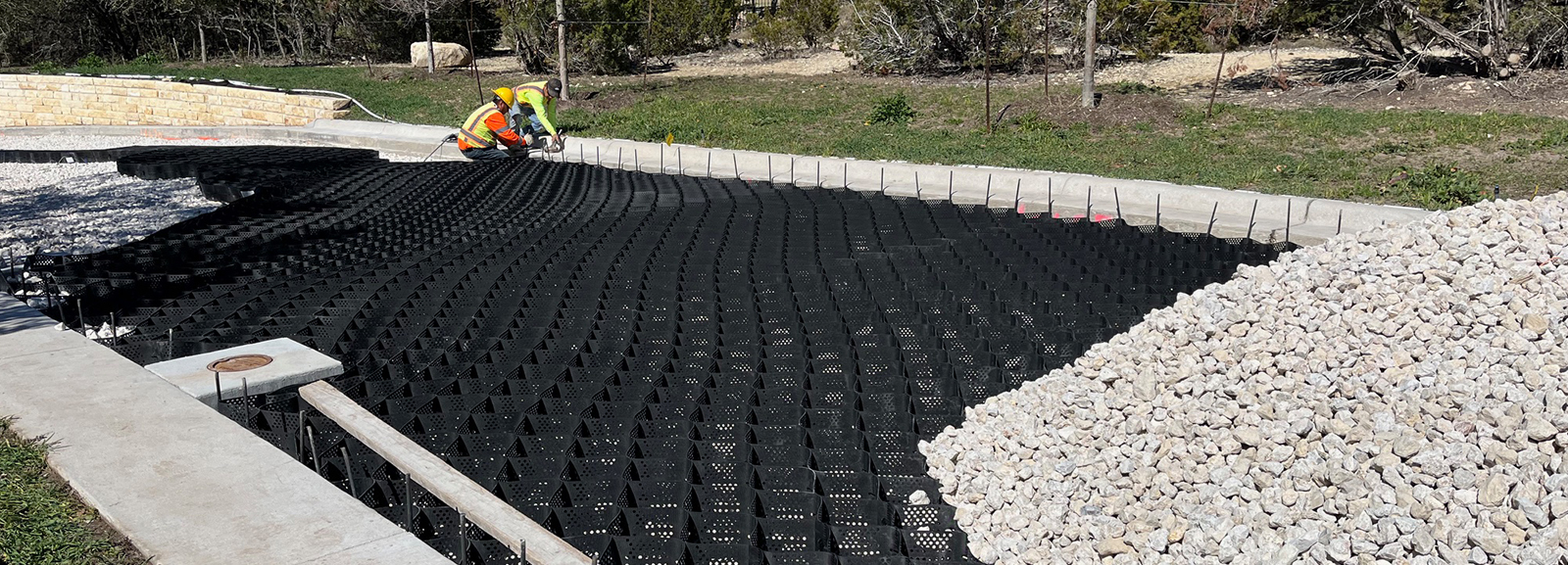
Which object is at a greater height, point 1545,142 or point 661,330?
point 1545,142

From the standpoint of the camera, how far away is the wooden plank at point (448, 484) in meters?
3.44

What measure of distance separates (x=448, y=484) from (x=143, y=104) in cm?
1774

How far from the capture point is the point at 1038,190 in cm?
952

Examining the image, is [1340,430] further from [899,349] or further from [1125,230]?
[1125,230]

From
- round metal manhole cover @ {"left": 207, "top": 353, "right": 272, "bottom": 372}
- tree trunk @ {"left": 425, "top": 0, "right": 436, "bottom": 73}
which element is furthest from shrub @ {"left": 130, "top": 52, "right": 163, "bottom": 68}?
round metal manhole cover @ {"left": 207, "top": 353, "right": 272, "bottom": 372}

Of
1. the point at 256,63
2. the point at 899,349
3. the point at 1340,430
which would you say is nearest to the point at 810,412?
the point at 899,349

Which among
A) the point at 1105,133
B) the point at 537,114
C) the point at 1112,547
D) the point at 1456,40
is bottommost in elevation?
the point at 1112,547

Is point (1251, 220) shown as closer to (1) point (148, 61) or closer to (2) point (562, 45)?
(2) point (562, 45)

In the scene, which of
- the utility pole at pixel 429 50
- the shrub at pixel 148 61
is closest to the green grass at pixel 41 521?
the utility pole at pixel 429 50

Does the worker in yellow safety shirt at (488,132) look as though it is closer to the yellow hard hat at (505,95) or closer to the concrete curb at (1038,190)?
the yellow hard hat at (505,95)

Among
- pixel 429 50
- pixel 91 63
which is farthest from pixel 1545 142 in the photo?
pixel 91 63

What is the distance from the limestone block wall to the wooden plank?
13640 millimetres

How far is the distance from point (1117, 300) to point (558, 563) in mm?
3851

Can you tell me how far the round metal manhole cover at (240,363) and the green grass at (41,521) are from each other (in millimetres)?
903
